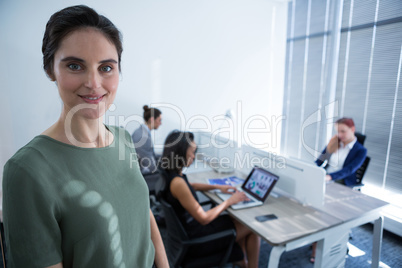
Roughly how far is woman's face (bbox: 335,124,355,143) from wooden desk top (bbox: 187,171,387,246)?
0.74 meters

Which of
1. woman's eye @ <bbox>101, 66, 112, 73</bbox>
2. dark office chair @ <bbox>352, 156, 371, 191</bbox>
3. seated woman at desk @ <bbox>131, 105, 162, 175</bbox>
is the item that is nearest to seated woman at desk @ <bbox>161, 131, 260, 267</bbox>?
seated woman at desk @ <bbox>131, 105, 162, 175</bbox>

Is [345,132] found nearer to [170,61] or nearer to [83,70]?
[170,61]

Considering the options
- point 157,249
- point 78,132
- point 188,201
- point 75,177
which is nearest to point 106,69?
point 78,132

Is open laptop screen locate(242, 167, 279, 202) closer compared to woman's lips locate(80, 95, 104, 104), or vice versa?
woman's lips locate(80, 95, 104, 104)

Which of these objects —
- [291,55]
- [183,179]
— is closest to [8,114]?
[183,179]

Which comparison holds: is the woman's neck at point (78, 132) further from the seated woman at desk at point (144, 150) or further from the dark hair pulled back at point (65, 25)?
the seated woman at desk at point (144, 150)

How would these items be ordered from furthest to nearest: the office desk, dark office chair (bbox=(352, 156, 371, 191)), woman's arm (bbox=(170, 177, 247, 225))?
dark office chair (bbox=(352, 156, 371, 191)), woman's arm (bbox=(170, 177, 247, 225)), the office desk

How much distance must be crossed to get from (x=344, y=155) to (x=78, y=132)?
3.03m

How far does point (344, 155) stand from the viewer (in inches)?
114

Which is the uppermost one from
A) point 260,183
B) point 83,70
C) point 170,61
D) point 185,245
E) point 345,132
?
point 170,61

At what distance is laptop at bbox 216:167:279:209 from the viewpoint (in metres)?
2.04

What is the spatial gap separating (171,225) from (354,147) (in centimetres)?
226

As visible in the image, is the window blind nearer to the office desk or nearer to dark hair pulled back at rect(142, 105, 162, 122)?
the office desk

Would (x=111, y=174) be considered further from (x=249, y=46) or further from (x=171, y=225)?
(x=249, y=46)
